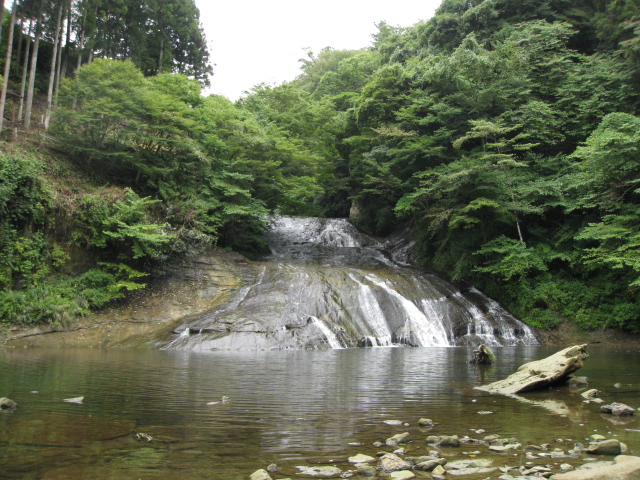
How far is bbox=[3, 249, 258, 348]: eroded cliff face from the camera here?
50.5ft

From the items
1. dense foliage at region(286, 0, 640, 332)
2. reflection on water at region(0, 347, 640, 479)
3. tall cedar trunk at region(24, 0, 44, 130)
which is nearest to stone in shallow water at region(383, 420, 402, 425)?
reflection on water at region(0, 347, 640, 479)

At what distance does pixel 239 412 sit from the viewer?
6121 millimetres

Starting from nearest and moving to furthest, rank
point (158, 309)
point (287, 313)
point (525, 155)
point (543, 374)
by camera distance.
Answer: point (543, 374) < point (287, 313) < point (158, 309) < point (525, 155)

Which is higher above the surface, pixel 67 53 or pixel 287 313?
pixel 67 53

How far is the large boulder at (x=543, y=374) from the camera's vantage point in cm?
794

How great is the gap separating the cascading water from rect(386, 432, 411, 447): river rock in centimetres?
1106

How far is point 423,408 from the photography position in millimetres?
6469

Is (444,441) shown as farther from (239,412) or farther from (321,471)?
(239,412)

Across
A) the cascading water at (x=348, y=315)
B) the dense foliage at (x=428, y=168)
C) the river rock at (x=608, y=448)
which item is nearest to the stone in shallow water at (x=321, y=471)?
the river rock at (x=608, y=448)

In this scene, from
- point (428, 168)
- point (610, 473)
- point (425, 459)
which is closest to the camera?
point (610, 473)

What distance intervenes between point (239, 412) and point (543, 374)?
5.69 meters

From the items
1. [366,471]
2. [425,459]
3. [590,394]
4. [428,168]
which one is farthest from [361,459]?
[428,168]

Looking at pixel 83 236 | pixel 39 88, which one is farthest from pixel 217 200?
pixel 39 88

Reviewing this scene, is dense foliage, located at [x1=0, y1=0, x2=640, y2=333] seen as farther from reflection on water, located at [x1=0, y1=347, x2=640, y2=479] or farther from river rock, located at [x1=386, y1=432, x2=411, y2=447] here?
river rock, located at [x1=386, y1=432, x2=411, y2=447]
